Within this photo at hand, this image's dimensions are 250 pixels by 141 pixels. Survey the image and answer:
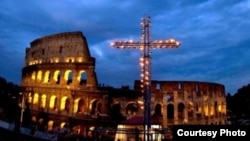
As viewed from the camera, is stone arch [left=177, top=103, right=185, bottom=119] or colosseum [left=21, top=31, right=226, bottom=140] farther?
stone arch [left=177, top=103, right=185, bottom=119]

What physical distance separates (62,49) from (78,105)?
8.53 metres

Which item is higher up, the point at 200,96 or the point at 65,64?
the point at 65,64

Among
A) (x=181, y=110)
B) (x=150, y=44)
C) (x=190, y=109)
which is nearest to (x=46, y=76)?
A: (x=181, y=110)

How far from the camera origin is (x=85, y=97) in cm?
3522

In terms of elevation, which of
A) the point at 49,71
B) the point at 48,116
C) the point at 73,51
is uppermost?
the point at 73,51

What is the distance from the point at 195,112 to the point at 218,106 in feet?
25.0

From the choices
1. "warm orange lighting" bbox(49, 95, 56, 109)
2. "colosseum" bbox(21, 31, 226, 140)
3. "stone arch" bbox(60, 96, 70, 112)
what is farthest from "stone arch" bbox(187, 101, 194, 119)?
"warm orange lighting" bbox(49, 95, 56, 109)

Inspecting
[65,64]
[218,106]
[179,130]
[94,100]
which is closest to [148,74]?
[179,130]

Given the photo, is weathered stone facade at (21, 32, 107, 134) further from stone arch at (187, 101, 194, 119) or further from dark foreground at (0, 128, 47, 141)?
stone arch at (187, 101, 194, 119)

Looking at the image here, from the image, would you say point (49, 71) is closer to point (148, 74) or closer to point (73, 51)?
point (73, 51)

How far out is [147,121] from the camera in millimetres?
14672

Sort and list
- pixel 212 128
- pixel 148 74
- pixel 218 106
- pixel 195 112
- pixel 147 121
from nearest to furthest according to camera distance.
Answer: pixel 212 128 < pixel 147 121 < pixel 148 74 < pixel 195 112 < pixel 218 106

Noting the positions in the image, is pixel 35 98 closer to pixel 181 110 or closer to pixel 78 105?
pixel 78 105

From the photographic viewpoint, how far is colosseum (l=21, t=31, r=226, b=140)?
34406 millimetres
